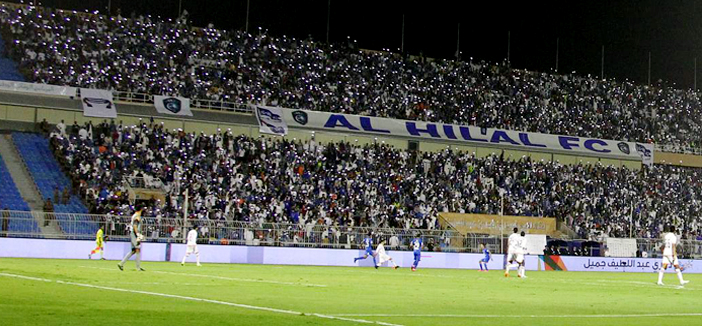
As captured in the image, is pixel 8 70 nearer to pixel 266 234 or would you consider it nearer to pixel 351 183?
pixel 266 234

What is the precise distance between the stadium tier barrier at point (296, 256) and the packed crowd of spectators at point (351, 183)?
153 inches

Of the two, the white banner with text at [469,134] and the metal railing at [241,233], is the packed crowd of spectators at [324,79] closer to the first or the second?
the white banner with text at [469,134]

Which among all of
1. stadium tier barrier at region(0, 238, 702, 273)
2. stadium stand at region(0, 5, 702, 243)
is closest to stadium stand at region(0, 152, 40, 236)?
stadium tier barrier at region(0, 238, 702, 273)

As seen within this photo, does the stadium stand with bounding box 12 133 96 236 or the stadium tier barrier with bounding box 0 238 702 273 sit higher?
the stadium stand with bounding box 12 133 96 236

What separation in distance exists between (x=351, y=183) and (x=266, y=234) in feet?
38.0

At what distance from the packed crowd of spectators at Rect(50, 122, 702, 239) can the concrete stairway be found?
2068 mm

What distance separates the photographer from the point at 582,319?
17.0 meters

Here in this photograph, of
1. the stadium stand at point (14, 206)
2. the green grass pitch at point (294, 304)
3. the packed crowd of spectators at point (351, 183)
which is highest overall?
the packed crowd of spectators at point (351, 183)

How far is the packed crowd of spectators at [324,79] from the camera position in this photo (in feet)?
190

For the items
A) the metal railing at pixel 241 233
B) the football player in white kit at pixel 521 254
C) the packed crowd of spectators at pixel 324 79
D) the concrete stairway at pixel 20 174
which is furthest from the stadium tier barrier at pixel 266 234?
the football player in white kit at pixel 521 254

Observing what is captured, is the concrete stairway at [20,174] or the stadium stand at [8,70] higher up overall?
the stadium stand at [8,70]

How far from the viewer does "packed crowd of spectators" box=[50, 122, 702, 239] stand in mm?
52844

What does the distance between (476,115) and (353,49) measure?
1046cm

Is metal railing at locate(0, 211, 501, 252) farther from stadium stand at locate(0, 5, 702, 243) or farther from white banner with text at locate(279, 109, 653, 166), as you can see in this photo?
white banner with text at locate(279, 109, 653, 166)
